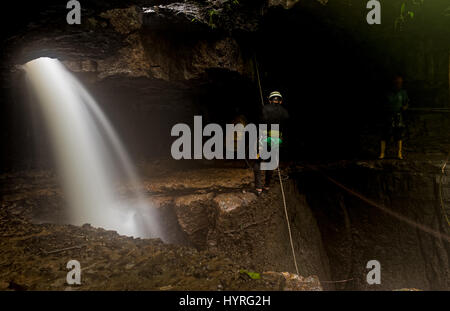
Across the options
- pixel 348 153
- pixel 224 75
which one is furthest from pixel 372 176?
pixel 224 75

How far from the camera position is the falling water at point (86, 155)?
17.9 feet

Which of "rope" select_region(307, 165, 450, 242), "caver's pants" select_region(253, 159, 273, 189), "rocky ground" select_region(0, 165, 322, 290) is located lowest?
"rope" select_region(307, 165, 450, 242)

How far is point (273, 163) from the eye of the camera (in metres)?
4.83

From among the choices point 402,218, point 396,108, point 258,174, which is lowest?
point 402,218

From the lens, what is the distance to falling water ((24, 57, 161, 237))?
17.9 feet

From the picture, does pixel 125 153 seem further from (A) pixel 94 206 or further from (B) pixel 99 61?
(B) pixel 99 61

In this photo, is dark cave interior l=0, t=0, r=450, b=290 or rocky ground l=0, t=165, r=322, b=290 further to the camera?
dark cave interior l=0, t=0, r=450, b=290

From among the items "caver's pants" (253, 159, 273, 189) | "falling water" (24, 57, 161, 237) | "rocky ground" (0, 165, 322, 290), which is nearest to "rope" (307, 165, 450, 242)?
"caver's pants" (253, 159, 273, 189)

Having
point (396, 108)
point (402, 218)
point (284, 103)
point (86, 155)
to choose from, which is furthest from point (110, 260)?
point (284, 103)

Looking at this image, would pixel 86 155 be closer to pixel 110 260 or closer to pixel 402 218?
pixel 110 260

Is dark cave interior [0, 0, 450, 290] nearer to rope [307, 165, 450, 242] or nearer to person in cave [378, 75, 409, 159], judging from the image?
rope [307, 165, 450, 242]

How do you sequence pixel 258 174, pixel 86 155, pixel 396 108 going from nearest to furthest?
pixel 258 174, pixel 396 108, pixel 86 155

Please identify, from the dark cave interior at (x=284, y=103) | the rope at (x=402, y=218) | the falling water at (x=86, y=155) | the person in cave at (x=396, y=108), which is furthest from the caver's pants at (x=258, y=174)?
the person in cave at (x=396, y=108)

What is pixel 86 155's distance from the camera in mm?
Answer: 7230
